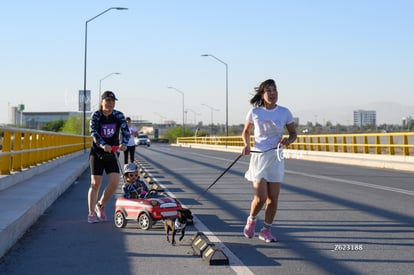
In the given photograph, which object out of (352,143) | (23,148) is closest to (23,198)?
(23,148)

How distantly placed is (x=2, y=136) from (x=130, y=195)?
5113 mm

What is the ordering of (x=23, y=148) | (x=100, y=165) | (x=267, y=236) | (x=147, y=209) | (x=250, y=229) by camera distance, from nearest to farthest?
(x=267, y=236) < (x=250, y=229) < (x=147, y=209) < (x=100, y=165) < (x=23, y=148)

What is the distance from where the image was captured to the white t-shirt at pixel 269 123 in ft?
23.7

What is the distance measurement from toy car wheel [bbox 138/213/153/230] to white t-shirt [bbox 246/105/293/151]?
6.01ft

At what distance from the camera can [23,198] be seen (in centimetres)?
987

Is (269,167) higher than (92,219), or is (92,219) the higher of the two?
(269,167)

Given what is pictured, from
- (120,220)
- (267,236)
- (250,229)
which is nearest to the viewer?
(267,236)

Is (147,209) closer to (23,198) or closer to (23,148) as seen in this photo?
(23,198)

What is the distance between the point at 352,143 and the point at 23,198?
21173mm

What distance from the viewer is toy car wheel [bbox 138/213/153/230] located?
8141 millimetres

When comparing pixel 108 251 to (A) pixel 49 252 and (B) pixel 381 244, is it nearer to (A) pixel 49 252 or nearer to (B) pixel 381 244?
(A) pixel 49 252

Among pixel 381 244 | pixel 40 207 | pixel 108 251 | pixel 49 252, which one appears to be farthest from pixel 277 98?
pixel 40 207

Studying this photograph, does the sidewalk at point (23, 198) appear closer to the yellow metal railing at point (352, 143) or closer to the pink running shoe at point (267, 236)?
the pink running shoe at point (267, 236)

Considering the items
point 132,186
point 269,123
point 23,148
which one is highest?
point 269,123
